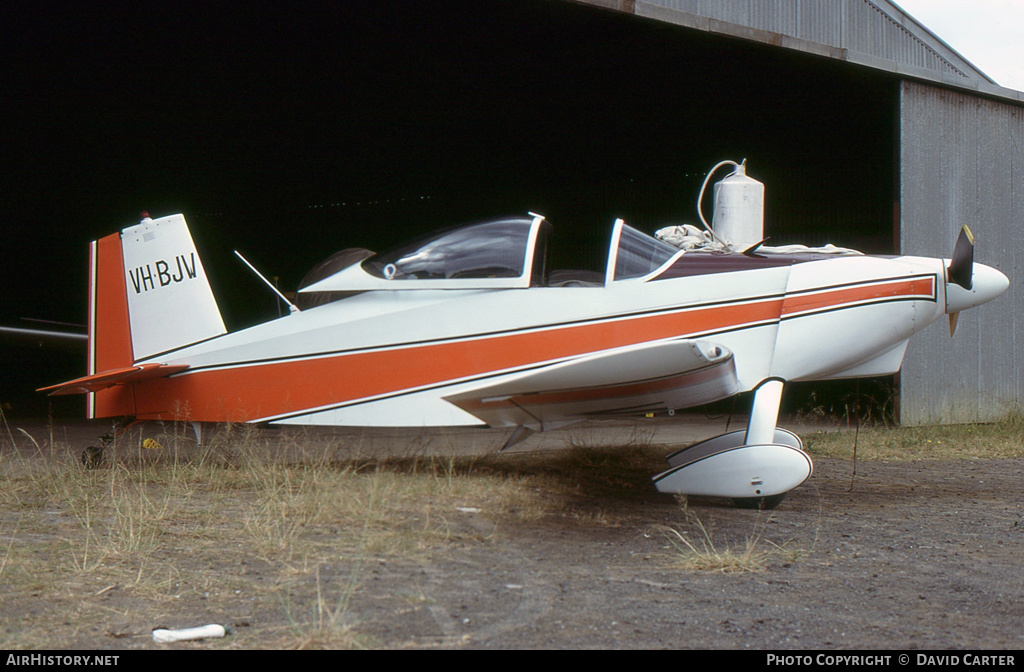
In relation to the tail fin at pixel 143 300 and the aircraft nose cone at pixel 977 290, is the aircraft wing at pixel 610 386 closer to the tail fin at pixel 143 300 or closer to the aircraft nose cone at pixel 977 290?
the aircraft nose cone at pixel 977 290

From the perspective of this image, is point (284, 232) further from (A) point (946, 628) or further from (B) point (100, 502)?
(A) point (946, 628)

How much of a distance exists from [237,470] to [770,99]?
8.66 metres

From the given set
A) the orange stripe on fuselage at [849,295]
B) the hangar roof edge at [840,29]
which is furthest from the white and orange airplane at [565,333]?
the hangar roof edge at [840,29]

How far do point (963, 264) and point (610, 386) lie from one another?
7.51ft

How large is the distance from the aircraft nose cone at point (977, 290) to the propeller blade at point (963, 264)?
7cm

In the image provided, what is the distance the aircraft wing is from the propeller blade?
4.77ft

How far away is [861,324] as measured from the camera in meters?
4.43

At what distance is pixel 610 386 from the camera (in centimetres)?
393

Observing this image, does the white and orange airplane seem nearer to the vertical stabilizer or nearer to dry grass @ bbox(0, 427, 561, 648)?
the vertical stabilizer

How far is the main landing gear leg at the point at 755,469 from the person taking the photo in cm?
417

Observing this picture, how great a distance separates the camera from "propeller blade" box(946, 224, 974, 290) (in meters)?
4.34

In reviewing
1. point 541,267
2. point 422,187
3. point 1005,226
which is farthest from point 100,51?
point 1005,226

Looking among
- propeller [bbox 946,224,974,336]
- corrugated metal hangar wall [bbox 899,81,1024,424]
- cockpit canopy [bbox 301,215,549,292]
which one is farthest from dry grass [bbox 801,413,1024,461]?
cockpit canopy [bbox 301,215,549,292]

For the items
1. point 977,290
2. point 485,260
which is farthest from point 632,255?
point 977,290
